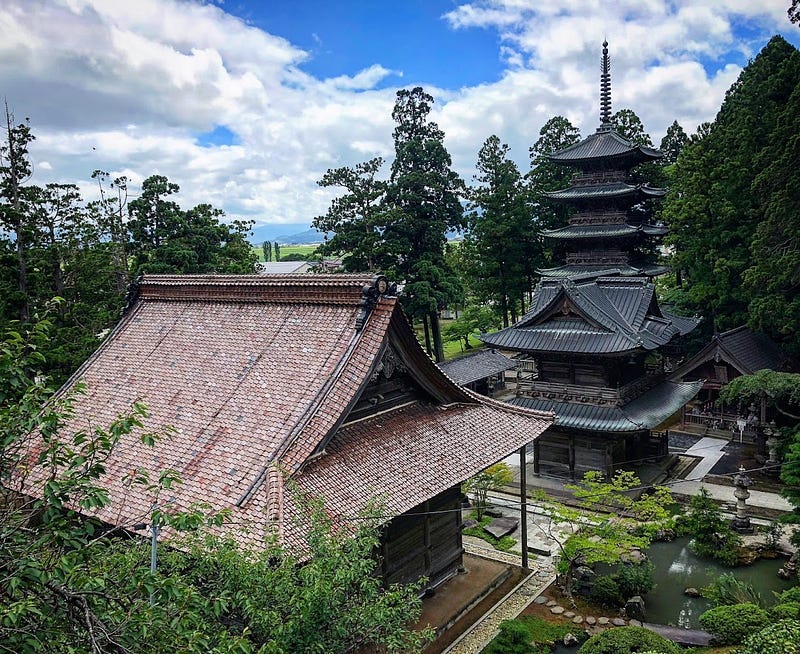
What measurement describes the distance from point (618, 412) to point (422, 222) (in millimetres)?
23969

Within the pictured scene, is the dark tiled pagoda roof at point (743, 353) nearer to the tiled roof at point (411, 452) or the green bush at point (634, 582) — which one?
the green bush at point (634, 582)

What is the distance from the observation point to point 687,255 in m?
35.9

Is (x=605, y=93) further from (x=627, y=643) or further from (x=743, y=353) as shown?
(x=627, y=643)

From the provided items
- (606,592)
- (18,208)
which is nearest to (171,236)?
(18,208)

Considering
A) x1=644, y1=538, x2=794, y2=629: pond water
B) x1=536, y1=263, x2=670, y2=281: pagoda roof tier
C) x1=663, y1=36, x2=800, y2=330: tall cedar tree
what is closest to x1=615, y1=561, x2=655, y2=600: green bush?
x1=644, y1=538, x2=794, y2=629: pond water

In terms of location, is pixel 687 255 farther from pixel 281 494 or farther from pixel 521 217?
pixel 281 494

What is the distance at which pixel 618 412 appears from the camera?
78.1ft

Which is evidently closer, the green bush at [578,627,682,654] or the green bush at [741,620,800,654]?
the green bush at [741,620,800,654]

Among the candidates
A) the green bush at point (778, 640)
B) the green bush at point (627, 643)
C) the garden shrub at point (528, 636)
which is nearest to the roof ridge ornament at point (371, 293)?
the garden shrub at point (528, 636)

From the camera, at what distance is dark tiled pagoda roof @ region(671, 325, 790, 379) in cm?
2953

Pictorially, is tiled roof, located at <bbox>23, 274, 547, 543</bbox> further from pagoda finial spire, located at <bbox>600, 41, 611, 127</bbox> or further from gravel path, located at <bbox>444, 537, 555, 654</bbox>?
pagoda finial spire, located at <bbox>600, 41, 611, 127</bbox>

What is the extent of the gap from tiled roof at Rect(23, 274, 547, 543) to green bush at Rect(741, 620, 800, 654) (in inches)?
250

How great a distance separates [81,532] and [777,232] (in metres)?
31.0

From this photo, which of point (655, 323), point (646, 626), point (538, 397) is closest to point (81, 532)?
point (646, 626)
